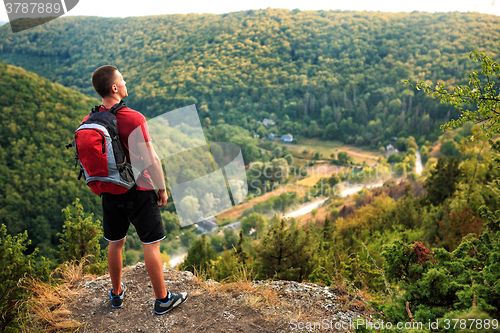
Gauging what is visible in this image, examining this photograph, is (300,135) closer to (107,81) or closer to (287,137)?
(287,137)

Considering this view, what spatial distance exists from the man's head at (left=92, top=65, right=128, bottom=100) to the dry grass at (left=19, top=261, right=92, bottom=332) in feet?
6.40

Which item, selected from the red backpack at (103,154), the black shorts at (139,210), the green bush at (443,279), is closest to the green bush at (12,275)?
the black shorts at (139,210)

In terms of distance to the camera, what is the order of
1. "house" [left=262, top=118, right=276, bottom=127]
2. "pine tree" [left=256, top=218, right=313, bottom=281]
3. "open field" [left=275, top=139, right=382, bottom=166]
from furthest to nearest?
"house" [left=262, top=118, right=276, bottom=127], "open field" [left=275, top=139, right=382, bottom=166], "pine tree" [left=256, top=218, right=313, bottom=281]

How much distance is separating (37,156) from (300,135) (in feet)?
200

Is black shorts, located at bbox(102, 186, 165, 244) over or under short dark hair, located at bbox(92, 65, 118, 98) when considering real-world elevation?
under

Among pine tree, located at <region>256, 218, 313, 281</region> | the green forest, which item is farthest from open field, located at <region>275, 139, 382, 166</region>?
pine tree, located at <region>256, 218, 313, 281</region>

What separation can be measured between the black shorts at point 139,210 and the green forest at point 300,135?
118 centimetres

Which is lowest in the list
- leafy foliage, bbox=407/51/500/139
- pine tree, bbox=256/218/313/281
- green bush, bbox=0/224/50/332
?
pine tree, bbox=256/218/313/281

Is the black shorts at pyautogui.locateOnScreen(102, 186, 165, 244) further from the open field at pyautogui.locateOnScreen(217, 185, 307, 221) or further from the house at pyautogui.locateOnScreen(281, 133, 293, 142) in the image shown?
the house at pyautogui.locateOnScreen(281, 133, 293, 142)

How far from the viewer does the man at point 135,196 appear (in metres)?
2.33

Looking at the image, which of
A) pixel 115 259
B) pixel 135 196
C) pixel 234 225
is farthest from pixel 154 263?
pixel 234 225

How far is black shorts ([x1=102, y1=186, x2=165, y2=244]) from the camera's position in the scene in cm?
242

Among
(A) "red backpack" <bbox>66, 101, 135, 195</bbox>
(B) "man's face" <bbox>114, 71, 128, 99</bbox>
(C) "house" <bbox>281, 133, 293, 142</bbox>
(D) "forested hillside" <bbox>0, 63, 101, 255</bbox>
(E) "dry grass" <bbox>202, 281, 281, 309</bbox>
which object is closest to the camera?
(A) "red backpack" <bbox>66, 101, 135, 195</bbox>

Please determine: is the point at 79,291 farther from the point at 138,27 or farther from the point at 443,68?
the point at 138,27
